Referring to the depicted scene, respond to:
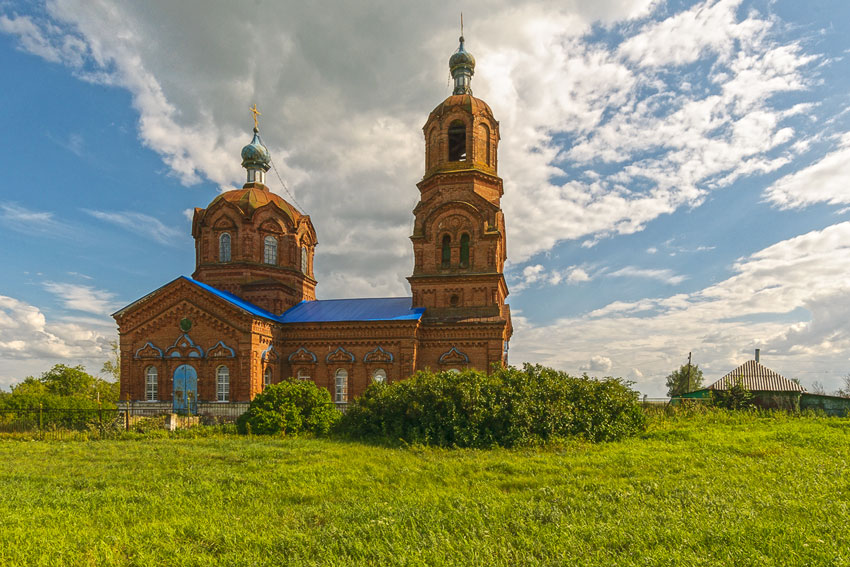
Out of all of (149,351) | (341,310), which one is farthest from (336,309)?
(149,351)

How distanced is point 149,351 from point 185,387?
2227mm

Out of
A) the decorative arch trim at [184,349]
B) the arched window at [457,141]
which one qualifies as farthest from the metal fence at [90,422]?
the arched window at [457,141]

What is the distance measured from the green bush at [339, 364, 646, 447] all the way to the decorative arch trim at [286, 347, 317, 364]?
7.66 meters

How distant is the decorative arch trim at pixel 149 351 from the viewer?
22125 mm

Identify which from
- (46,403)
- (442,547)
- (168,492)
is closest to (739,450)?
(442,547)

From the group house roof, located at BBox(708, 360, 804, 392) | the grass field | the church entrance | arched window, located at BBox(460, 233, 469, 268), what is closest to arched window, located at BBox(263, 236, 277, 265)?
the church entrance

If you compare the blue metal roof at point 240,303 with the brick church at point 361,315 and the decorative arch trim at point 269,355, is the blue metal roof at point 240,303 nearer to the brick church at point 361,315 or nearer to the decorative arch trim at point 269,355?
the brick church at point 361,315

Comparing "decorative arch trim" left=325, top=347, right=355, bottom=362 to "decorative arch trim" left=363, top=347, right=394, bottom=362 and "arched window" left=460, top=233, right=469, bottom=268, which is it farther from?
"arched window" left=460, top=233, right=469, bottom=268

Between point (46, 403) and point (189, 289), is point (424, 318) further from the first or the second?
point (46, 403)

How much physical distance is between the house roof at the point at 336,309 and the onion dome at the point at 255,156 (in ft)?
25.6

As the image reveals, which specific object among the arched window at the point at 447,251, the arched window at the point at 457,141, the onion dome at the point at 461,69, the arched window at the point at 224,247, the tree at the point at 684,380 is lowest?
the tree at the point at 684,380

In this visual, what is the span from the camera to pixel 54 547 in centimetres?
608

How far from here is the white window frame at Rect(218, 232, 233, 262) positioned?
2640cm

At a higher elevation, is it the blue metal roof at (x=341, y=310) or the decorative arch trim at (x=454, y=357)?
the blue metal roof at (x=341, y=310)
